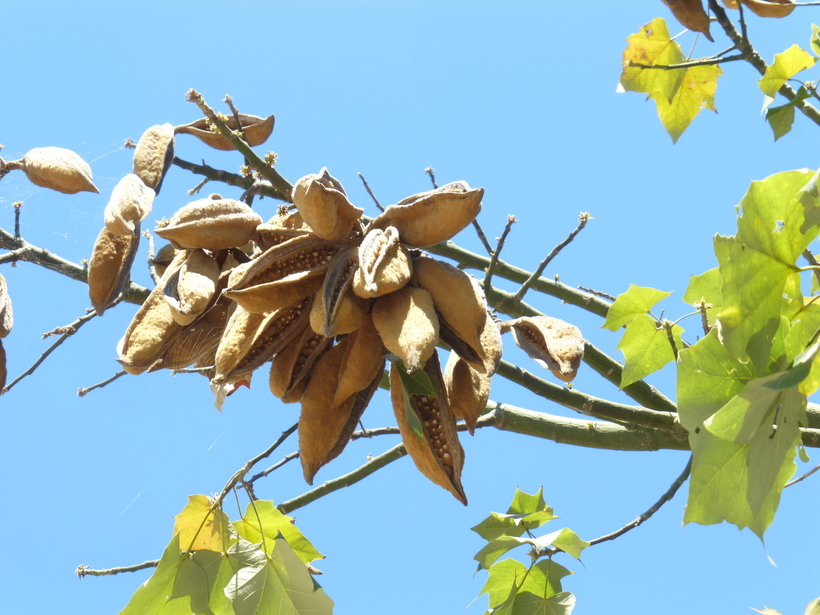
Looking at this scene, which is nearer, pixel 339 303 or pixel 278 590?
pixel 339 303

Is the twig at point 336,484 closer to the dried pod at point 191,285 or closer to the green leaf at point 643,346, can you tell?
the green leaf at point 643,346

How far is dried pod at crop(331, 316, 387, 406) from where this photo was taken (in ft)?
4.68

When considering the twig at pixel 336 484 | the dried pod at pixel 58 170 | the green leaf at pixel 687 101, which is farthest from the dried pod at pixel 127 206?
the green leaf at pixel 687 101

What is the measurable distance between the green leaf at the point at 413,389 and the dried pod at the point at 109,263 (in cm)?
64

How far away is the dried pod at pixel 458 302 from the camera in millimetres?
1388

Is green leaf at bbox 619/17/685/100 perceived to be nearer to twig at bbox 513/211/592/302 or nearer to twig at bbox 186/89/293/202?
twig at bbox 513/211/592/302

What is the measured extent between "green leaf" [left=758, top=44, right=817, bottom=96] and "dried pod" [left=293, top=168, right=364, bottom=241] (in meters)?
1.49

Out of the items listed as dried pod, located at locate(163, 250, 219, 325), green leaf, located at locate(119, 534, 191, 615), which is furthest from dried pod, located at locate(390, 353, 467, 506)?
green leaf, located at locate(119, 534, 191, 615)

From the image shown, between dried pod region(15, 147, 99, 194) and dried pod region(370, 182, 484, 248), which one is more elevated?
dried pod region(15, 147, 99, 194)

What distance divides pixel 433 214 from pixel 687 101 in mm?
1795

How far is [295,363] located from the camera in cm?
151

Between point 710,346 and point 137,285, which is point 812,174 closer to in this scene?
point 710,346

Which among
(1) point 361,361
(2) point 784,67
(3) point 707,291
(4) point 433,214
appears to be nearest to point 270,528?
(1) point 361,361

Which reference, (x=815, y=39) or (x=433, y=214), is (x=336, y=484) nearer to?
(x=433, y=214)
